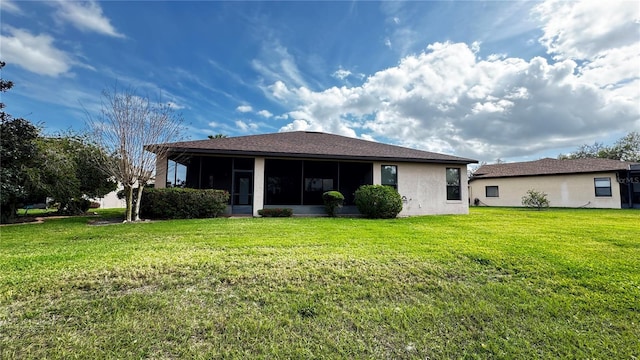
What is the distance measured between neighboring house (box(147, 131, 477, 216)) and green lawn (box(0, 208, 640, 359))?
683cm

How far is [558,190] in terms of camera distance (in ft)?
69.8

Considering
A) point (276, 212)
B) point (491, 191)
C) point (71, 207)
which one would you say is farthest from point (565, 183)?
point (71, 207)

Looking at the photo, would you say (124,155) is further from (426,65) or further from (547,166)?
(547,166)

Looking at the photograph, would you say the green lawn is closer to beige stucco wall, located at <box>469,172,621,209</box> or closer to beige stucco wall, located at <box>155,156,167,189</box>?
beige stucco wall, located at <box>155,156,167,189</box>

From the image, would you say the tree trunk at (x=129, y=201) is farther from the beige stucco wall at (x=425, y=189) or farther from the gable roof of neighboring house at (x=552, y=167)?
the gable roof of neighboring house at (x=552, y=167)

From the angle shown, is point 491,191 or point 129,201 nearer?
point 129,201

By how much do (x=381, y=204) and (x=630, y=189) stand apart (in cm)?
2078

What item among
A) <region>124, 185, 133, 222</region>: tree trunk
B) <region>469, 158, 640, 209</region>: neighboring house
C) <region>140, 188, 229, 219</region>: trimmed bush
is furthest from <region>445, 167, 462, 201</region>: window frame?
<region>124, 185, 133, 222</region>: tree trunk

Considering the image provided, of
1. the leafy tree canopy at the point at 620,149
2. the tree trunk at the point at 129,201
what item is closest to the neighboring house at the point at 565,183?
the leafy tree canopy at the point at 620,149

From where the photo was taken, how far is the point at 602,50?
480 inches

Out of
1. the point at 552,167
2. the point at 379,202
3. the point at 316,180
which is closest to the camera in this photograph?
the point at 379,202

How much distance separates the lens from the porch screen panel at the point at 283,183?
622 inches

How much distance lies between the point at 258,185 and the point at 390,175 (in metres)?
6.59

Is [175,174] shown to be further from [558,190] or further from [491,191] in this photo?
[558,190]
